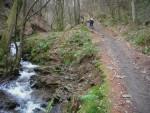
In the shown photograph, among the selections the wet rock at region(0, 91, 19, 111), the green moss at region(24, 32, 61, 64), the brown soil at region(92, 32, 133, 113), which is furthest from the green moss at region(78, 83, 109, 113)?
the green moss at region(24, 32, 61, 64)

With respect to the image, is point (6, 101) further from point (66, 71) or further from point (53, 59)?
point (53, 59)

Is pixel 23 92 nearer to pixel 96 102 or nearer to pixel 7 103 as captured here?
pixel 7 103

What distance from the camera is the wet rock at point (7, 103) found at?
1353 centimetres

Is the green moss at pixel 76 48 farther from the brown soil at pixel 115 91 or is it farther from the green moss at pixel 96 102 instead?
the green moss at pixel 96 102

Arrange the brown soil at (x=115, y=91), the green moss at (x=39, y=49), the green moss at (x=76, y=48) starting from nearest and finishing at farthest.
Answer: the brown soil at (x=115, y=91) < the green moss at (x=76, y=48) < the green moss at (x=39, y=49)

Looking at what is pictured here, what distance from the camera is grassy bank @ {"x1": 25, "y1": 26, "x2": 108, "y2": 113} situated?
10.7m

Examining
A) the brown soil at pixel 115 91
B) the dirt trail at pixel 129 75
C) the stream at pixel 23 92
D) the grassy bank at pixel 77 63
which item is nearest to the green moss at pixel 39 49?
the grassy bank at pixel 77 63

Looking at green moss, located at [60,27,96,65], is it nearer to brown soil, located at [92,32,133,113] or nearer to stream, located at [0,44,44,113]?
stream, located at [0,44,44,113]

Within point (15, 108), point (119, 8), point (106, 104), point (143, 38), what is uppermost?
point (119, 8)

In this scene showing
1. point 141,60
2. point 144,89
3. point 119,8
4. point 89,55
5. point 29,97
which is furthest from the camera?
point 119,8

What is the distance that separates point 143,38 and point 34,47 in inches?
351

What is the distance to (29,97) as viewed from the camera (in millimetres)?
15039

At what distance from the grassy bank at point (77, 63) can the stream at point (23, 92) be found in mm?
1417

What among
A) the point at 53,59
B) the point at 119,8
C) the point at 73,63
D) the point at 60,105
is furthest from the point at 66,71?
the point at 119,8
